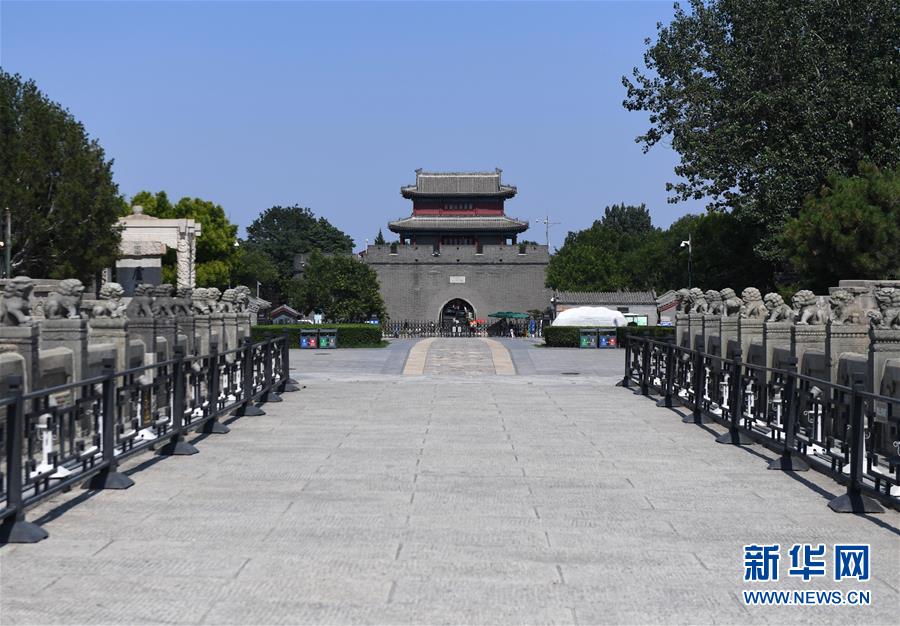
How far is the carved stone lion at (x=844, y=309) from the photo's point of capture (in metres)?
12.1

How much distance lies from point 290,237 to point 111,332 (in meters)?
97.4

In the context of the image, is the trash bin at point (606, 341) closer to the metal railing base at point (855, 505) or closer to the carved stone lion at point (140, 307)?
the carved stone lion at point (140, 307)

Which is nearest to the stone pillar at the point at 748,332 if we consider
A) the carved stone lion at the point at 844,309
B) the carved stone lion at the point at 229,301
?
the carved stone lion at the point at 844,309

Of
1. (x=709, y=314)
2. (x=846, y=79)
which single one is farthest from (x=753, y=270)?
(x=709, y=314)

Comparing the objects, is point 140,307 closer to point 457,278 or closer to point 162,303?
point 162,303

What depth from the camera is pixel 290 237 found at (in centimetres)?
10819

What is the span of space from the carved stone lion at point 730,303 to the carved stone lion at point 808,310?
375cm

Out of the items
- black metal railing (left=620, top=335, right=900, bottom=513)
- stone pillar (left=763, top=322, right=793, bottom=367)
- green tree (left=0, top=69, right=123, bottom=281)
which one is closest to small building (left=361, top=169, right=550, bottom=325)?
green tree (left=0, top=69, right=123, bottom=281)

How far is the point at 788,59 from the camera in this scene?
29609 millimetres

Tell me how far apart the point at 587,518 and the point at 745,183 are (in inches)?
1040

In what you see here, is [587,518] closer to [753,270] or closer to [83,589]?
[83,589]

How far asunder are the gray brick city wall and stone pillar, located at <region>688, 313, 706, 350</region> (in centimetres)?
5564

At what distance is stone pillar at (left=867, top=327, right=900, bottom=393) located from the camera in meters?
9.33

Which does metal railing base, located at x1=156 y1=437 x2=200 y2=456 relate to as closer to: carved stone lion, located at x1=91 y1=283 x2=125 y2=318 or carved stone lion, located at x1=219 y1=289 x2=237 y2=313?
carved stone lion, located at x1=91 y1=283 x2=125 y2=318
